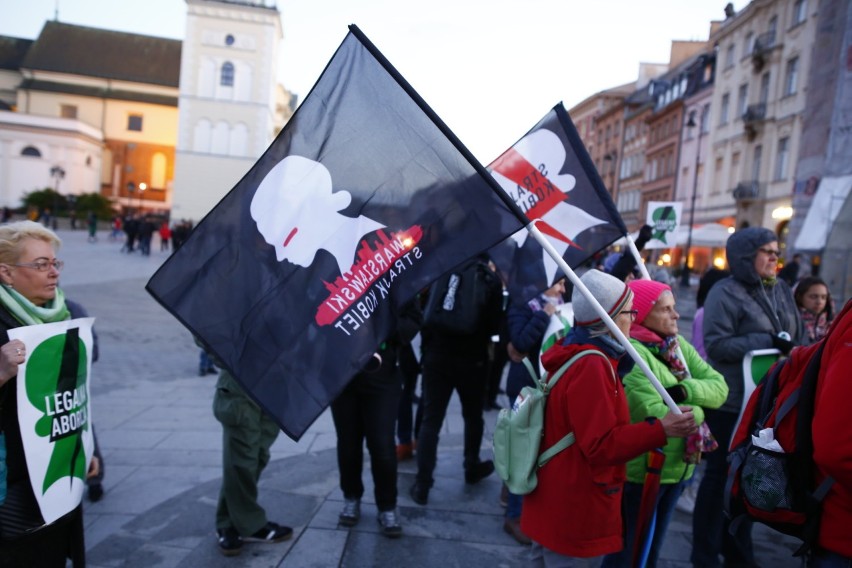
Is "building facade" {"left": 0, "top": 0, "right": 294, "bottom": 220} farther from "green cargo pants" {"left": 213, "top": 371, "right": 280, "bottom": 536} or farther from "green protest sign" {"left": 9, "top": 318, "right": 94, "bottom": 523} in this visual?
"green protest sign" {"left": 9, "top": 318, "right": 94, "bottom": 523}

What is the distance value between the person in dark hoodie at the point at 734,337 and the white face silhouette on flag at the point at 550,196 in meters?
0.86

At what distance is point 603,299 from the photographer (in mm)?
2609

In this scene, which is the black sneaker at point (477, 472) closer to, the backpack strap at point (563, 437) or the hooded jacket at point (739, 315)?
the hooded jacket at point (739, 315)

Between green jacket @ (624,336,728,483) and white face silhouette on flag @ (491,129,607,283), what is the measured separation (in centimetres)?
88

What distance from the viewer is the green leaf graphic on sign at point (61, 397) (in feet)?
8.26

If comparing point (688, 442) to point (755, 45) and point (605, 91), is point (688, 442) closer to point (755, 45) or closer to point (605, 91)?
point (755, 45)

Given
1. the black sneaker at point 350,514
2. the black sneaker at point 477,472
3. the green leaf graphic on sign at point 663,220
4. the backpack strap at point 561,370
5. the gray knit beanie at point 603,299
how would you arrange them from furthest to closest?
the green leaf graphic on sign at point 663,220 < the black sneaker at point 477,472 < the black sneaker at point 350,514 < the gray knit beanie at point 603,299 < the backpack strap at point 561,370

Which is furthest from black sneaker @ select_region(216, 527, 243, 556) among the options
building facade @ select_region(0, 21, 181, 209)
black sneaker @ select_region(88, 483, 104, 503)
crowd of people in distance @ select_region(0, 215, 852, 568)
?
building facade @ select_region(0, 21, 181, 209)

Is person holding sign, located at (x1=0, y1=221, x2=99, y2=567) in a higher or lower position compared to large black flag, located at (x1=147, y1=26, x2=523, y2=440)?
lower

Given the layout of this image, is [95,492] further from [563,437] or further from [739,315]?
[739,315]

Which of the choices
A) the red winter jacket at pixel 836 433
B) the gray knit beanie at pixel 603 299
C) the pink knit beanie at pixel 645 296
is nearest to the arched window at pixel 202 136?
the pink knit beanie at pixel 645 296

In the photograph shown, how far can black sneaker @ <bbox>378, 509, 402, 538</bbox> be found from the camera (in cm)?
388

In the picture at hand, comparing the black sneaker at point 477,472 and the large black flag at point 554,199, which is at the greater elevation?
the large black flag at point 554,199

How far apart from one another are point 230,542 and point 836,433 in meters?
3.01
